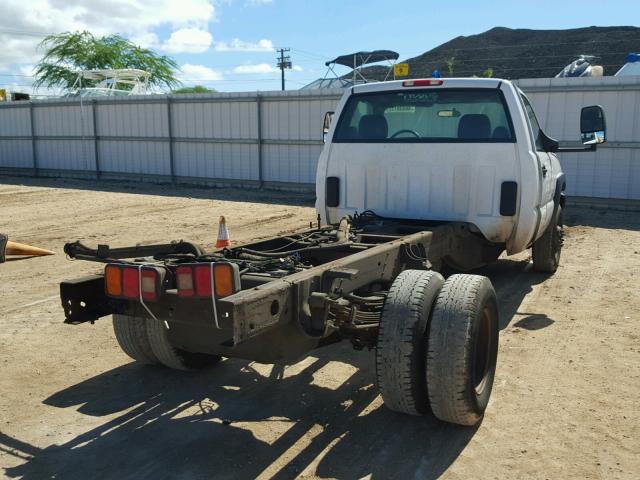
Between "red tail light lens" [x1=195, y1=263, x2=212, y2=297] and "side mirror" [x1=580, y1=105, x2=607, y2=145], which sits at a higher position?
"side mirror" [x1=580, y1=105, x2=607, y2=145]

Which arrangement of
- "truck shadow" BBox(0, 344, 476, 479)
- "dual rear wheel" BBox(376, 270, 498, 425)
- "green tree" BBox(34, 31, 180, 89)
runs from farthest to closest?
1. "green tree" BBox(34, 31, 180, 89)
2. "dual rear wheel" BBox(376, 270, 498, 425)
3. "truck shadow" BBox(0, 344, 476, 479)

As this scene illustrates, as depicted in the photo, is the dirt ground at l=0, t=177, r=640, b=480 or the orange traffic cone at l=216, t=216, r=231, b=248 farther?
the orange traffic cone at l=216, t=216, r=231, b=248

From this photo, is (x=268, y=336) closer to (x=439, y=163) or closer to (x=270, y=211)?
(x=439, y=163)

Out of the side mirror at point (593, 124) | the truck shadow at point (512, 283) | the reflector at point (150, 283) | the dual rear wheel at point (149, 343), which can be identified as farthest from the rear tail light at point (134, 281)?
the side mirror at point (593, 124)

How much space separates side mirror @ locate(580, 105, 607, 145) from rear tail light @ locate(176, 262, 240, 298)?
4.59m

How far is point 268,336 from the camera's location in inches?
142

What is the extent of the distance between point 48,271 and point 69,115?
17.6 metres

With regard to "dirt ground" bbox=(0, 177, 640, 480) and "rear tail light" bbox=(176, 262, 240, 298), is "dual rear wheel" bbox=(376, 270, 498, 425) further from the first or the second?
"rear tail light" bbox=(176, 262, 240, 298)

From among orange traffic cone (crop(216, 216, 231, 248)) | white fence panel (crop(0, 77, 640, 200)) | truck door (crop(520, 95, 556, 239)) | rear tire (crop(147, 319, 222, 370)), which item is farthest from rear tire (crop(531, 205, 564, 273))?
white fence panel (crop(0, 77, 640, 200))

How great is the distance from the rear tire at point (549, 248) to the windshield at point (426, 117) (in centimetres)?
200

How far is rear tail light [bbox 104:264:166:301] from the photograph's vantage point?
3.33 metres

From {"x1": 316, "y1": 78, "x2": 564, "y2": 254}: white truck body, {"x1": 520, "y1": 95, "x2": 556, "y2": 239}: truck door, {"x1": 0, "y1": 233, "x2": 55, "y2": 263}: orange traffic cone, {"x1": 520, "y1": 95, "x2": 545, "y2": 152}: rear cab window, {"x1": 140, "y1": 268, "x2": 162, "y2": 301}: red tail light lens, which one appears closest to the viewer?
{"x1": 140, "y1": 268, "x2": 162, "y2": 301}: red tail light lens

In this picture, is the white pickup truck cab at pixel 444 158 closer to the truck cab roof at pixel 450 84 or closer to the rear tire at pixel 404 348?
the truck cab roof at pixel 450 84

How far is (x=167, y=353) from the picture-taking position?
14.8 feet
